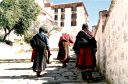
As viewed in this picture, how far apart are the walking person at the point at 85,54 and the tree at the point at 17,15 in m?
30.0

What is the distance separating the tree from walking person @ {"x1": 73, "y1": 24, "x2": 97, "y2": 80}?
29973 millimetres

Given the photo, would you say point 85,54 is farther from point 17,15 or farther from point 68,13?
point 68,13

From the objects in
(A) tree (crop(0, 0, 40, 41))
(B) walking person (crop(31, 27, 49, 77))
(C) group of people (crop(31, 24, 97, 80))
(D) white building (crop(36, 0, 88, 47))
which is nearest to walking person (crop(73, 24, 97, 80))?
(C) group of people (crop(31, 24, 97, 80))

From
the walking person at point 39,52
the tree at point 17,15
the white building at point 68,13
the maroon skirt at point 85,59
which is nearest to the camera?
the maroon skirt at point 85,59

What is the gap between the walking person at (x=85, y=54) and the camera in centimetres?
885

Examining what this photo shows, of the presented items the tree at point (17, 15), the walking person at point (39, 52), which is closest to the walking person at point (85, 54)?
the walking person at point (39, 52)

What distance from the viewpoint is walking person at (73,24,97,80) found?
8852mm

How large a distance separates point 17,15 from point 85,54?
104ft

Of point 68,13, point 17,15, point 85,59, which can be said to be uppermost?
point 68,13

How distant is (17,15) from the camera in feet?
131

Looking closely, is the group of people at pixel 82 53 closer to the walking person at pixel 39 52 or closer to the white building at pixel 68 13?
the walking person at pixel 39 52

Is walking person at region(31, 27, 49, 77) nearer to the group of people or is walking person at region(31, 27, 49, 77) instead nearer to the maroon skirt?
the group of people

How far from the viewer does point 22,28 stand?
4053 cm

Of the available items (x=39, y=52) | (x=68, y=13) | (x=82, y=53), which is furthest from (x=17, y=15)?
(x=68, y=13)
